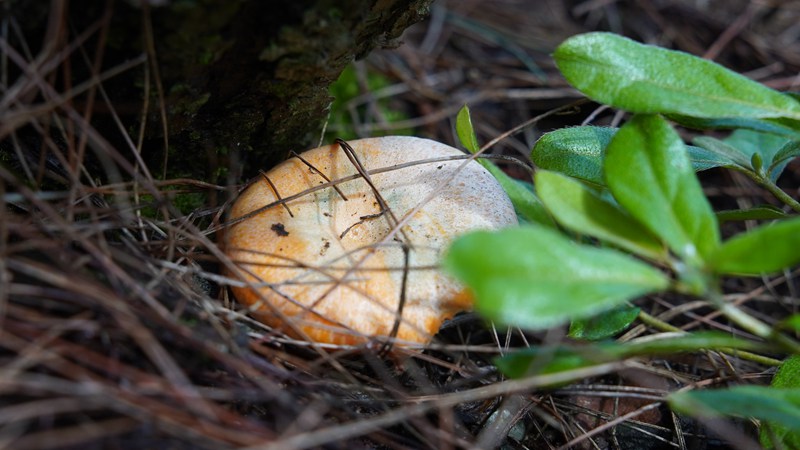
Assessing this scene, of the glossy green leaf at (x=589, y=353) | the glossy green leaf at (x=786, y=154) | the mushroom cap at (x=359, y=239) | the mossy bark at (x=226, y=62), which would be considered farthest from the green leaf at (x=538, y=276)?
the glossy green leaf at (x=786, y=154)

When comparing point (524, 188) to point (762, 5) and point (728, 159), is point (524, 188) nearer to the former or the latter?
point (728, 159)

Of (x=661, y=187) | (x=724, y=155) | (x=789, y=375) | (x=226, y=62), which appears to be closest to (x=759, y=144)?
(x=724, y=155)

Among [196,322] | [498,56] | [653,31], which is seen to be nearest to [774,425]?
[196,322]

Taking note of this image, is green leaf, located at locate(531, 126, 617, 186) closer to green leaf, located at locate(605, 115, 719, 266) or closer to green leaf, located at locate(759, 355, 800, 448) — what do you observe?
green leaf, located at locate(605, 115, 719, 266)

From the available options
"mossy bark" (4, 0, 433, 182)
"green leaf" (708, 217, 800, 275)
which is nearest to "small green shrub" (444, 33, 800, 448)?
"green leaf" (708, 217, 800, 275)

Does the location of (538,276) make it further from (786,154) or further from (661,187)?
(786,154)

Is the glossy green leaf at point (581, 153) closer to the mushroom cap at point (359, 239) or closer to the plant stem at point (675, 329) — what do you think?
the mushroom cap at point (359, 239)
